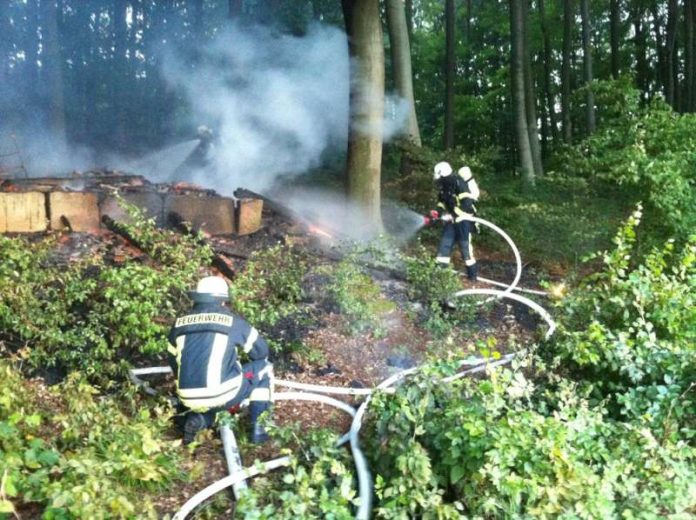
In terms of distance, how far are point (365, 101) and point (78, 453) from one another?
19.6 feet

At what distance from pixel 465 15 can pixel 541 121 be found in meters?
5.33

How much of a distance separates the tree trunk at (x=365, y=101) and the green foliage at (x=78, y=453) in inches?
193

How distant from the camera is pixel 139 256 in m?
6.69

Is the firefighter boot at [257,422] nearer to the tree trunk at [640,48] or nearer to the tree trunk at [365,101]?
the tree trunk at [365,101]

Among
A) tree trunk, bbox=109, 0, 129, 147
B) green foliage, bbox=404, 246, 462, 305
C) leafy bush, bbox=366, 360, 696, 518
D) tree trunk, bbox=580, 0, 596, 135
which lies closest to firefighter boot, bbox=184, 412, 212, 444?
leafy bush, bbox=366, 360, 696, 518

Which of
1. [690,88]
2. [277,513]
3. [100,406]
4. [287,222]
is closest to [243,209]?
[287,222]

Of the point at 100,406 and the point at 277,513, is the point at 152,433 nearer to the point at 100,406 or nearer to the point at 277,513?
the point at 100,406

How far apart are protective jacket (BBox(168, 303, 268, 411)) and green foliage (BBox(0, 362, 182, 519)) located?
0.28 metres

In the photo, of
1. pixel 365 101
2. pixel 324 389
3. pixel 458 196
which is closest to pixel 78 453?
pixel 324 389

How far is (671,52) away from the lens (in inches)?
727

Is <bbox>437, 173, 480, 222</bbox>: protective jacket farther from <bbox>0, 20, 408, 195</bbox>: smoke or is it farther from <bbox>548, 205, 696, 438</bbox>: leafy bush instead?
<bbox>0, 20, 408, 195</bbox>: smoke

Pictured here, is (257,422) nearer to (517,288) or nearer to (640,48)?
(517,288)

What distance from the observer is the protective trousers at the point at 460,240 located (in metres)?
7.71

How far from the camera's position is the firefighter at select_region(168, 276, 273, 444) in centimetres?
396
